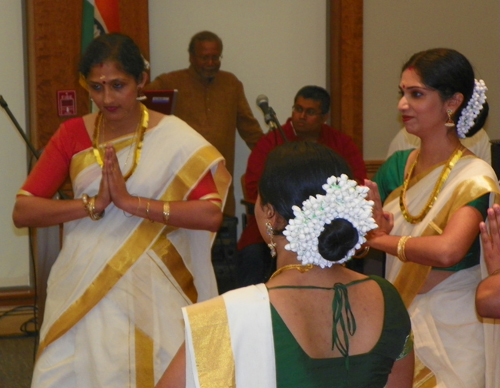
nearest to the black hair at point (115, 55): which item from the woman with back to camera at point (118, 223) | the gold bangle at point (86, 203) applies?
the woman with back to camera at point (118, 223)

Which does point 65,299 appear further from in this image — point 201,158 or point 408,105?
point 408,105

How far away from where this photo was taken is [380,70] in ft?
20.6

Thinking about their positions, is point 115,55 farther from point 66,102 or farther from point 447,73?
point 66,102

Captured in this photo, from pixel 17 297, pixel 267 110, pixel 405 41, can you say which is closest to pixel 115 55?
pixel 267 110

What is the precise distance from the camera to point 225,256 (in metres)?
5.22

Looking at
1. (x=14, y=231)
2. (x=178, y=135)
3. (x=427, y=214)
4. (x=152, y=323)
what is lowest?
(x=14, y=231)

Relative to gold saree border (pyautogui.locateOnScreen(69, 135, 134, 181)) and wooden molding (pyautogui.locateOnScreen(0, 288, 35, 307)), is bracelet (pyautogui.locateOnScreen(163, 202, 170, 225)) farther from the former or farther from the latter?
wooden molding (pyautogui.locateOnScreen(0, 288, 35, 307))

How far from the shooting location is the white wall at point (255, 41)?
6000 millimetres

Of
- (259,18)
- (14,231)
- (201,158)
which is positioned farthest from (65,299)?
(259,18)

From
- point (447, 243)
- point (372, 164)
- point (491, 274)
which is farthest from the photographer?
point (372, 164)

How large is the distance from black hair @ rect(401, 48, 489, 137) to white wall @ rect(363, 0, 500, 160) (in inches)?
142

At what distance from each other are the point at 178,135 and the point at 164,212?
34 centimetres

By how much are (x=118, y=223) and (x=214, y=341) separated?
1340 mm

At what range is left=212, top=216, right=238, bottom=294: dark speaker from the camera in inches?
204
